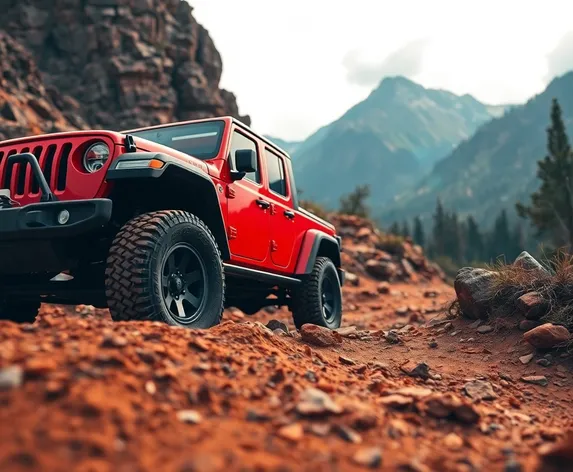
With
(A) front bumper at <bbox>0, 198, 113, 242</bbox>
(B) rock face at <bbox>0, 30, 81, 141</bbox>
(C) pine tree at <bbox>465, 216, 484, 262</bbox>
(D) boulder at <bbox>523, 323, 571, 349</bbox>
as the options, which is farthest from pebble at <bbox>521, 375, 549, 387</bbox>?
(C) pine tree at <bbox>465, 216, 484, 262</bbox>

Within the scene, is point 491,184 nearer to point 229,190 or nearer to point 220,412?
point 229,190

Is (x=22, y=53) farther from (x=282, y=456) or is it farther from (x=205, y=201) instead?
(x=282, y=456)

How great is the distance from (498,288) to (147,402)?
4479 mm

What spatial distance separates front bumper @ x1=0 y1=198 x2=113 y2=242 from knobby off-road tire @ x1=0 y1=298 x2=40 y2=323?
4.58 ft

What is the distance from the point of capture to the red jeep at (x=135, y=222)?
124 inches

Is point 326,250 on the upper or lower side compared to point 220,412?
upper

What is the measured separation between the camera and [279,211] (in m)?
5.34

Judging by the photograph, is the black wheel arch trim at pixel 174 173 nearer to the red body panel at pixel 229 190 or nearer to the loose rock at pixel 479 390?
the red body panel at pixel 229 190

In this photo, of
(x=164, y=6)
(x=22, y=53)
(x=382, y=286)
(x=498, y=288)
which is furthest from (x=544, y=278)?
(x=164, y=6)

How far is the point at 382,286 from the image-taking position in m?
14.0

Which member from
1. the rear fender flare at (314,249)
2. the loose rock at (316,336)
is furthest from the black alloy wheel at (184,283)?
the rear fender flare at (314,249)

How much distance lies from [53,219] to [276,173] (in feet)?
9.72

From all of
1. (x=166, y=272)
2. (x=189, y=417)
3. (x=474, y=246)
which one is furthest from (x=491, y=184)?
(x=189, y=417)

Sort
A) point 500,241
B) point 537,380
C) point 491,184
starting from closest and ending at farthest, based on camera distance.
→ point 537,380 → point 500,241 → point 491,184
